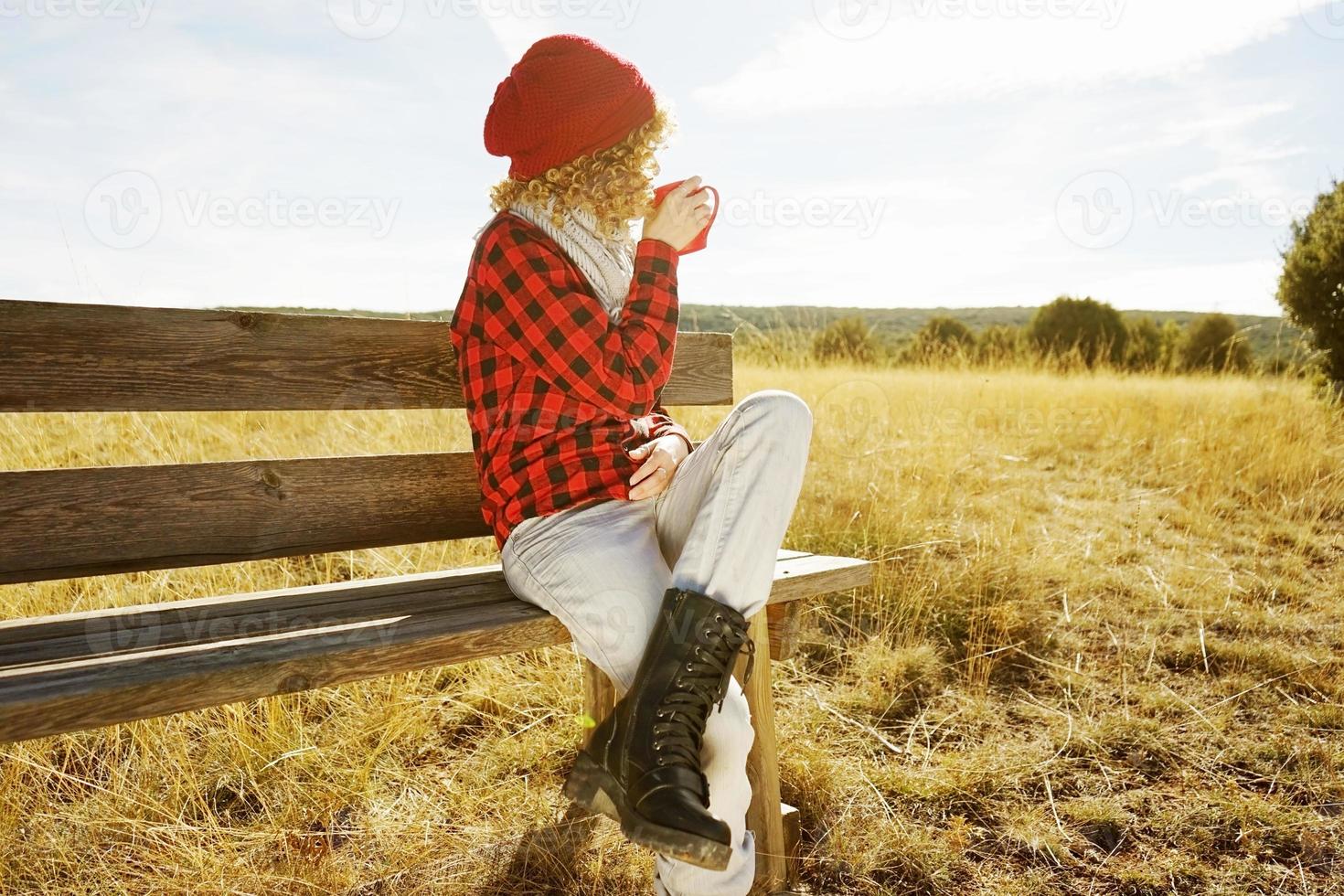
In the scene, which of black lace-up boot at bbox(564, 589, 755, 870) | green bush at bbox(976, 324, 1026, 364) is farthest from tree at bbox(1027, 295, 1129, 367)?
black lace-up boot at bbox(564, 589, 755, 870)

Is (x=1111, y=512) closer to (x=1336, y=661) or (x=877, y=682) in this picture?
(x=1336, y=661)

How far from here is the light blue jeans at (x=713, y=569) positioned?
64.9 inches

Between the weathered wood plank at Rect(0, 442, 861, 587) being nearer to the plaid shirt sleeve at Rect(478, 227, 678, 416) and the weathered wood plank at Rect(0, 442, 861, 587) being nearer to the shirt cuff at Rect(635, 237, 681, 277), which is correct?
the plaid shirt sleeve at Rect(478, 227, 678, 416)

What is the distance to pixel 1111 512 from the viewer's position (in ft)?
15.2

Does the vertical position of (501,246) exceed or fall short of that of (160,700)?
Result: it exceeds it

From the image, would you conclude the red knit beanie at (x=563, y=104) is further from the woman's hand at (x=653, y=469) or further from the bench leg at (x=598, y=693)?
the bench leg at (x=598, y=693)

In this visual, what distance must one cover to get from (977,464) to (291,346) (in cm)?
407

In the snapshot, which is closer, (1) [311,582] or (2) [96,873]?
(2) [96,873]

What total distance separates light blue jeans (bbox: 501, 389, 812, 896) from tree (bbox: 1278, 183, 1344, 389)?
7.16 meters

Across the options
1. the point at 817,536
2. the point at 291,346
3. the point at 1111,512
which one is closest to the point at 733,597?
the point at 291,346

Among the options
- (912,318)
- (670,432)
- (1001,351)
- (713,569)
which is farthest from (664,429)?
(912,318)

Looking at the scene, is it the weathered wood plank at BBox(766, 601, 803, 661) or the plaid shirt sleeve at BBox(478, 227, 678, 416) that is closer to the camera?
the plaid shirt sleeve at BBox(478, 227, 678, 416)

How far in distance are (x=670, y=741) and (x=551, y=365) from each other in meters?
0.72

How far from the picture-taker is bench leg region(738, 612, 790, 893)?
2.01 meters
